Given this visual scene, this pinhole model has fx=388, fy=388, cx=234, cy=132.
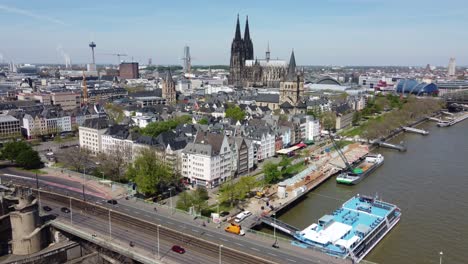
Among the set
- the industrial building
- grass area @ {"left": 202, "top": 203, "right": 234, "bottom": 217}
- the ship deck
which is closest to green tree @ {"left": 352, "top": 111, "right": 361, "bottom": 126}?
the ship deck

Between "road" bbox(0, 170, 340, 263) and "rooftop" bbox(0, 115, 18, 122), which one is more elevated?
"rooftop" bbox(0, 115, 18, 122)

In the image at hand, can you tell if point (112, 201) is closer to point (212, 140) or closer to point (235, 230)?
point (235, 230)

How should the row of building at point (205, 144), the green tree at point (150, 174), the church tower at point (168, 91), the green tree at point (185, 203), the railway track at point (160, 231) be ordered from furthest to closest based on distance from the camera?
the church tower at point (168, 91) < the row of building at point (205, 144) < the green tree at point (150, 174) < the green tree at point (185, 203) < the railway track at point (160, 231)

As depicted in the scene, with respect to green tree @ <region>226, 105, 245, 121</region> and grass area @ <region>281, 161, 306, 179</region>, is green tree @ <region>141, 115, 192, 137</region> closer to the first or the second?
green tree @ <region>226, 105, 245, 121</region>

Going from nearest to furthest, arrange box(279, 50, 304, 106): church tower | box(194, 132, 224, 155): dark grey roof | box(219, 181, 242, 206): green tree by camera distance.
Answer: box(219, 181, 242, 206): green tree → box(194, 132, 224, 155): dark grey roof → box(279, 50, 304, 106): church tower

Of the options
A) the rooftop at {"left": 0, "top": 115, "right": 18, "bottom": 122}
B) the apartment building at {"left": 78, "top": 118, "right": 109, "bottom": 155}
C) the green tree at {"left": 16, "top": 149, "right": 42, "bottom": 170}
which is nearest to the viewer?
the green tree at {"left": 16, "top": 149, "right": 42, "bottom": 170}

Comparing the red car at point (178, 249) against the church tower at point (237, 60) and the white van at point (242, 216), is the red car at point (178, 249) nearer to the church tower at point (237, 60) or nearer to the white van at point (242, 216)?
the white van at point (242, 216)

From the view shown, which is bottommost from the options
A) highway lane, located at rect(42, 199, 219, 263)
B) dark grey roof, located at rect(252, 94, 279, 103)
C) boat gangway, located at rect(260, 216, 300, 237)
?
boat gangway, located at rect(260, 216, 300, 237)

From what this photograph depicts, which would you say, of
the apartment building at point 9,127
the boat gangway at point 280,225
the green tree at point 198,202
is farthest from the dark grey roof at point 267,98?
the boat gangway at point 280,225

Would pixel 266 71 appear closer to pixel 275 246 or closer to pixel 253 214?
pixel 253 214
